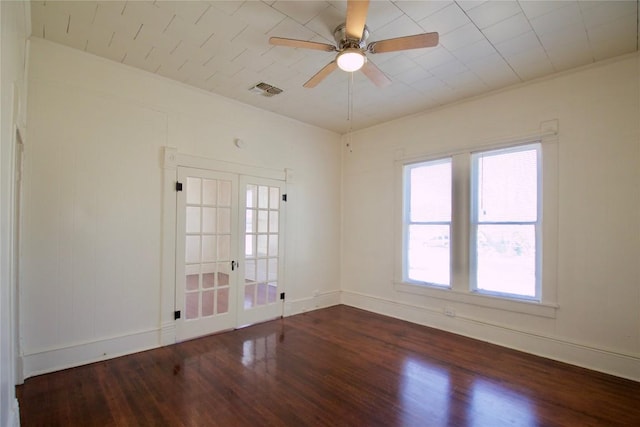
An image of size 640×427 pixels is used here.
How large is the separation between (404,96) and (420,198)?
59.7 inches

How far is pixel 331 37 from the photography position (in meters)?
2.89

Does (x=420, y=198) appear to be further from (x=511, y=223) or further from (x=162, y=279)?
(x=162, y=279)

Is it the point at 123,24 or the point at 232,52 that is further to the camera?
the point at 232,52

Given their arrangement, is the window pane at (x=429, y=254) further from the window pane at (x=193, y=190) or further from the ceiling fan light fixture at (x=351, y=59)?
the window pane at (x=193, y=190)

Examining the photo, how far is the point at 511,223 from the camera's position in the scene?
384 cm

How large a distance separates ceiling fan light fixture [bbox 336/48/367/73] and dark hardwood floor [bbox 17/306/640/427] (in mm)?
2749

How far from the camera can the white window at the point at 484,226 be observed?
360 centimetres

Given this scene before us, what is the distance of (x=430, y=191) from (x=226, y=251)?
304 centimetres

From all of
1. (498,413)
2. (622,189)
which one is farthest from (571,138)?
(498,413)

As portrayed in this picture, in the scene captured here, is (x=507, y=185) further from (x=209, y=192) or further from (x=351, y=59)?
(x=209, y=192)

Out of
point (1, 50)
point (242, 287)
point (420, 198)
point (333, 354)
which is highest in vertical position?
point (1, 50)

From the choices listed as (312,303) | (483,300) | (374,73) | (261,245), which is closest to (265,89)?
(374,73)

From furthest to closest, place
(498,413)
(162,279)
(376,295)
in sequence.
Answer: (376,295)
(162,279)
(498,413)

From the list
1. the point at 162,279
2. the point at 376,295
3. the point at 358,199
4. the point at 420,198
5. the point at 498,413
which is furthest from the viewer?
the point at 358,199
